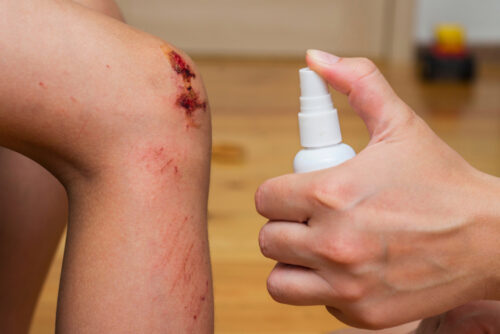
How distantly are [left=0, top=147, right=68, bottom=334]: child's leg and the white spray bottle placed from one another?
0.36m

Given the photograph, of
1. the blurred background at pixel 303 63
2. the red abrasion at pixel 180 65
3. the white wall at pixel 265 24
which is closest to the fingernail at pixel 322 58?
the red abrasion at pixel 180 65

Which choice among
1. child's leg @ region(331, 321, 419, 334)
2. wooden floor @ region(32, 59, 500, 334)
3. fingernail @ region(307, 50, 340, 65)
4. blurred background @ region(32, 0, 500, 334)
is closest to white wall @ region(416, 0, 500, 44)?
blurred background @ region(32, 0, 500, 334)

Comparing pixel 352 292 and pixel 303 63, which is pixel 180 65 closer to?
pixel 352 292

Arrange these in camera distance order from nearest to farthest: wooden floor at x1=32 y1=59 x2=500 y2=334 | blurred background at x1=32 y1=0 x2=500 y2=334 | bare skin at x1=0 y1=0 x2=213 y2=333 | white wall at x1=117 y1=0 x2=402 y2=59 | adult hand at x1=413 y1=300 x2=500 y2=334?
bare skin at x1=0 y1=0 x2=213 y2=333 → adult hand at x1=413 y1=300 x2=500 y2=334 → wooden floor at x1=32 y1=59 x2=500 y2=334 → blurred background at x1=32 y1=0 x2=500 y2=334 → white wall at x1=117 y1=0 x2=402 y2=59

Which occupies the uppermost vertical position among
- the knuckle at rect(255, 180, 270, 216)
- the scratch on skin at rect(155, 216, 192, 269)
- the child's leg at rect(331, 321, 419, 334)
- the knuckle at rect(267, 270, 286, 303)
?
the knuckle at rect(255, 180, 270, 216)

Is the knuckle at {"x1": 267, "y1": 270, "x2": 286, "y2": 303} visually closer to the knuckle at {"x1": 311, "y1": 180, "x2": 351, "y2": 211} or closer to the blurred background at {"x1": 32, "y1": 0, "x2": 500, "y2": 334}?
the knuckle at {"x1": 311, "y1": 180, "x2": 351, "y2": 211}

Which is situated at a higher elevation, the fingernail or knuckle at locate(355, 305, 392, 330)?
the fingernail

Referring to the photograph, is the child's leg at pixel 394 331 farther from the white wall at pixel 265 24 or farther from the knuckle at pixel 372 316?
the white wall at pixel 265 24

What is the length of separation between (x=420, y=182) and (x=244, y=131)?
139 cm

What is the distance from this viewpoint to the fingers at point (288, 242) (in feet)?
1.62

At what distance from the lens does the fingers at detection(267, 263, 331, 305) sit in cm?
50

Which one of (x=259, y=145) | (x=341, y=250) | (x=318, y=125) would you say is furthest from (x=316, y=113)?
(x=259, y=145)

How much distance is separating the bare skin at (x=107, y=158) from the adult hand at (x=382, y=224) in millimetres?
77

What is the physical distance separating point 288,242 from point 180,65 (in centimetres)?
17
